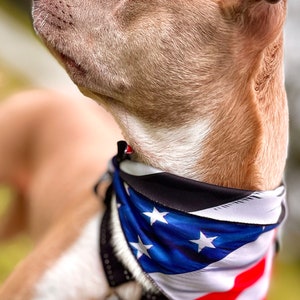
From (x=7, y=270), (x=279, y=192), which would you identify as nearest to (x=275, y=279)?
(x=7, y=270)

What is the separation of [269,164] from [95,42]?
0.75m

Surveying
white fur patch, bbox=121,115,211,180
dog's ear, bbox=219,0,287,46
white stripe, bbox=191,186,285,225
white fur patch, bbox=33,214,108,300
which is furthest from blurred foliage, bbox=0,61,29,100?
dog's ear, bbox=219,0,287,46

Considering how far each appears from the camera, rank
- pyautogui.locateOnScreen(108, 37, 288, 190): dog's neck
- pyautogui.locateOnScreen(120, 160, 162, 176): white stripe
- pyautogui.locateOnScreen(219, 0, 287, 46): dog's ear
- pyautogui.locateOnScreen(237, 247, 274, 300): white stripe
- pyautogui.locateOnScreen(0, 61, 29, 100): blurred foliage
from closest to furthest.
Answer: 1. pyautogui.locateOnScreen(219, 0, 287, 46): dog's ear
2. pyautogui.locateOnScreen(108, 37, 288, 190): dog's neck
3. pyautogui.locateOnScreen(120, 160, 162, 176): white stripe
4. pyautogui.locateOnScreen(237, 247, 274, 300): white stripe
5. pyautogui.locateOnScreen(0, 61, 29, 100): blurred foliage

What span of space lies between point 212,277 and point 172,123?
1.91ft

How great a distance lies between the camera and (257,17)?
8.41 feet

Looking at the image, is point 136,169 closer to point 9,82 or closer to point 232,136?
point 232,136

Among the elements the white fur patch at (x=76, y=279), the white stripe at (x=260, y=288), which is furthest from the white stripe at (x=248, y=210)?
the white fur patch at (x=76, y=279)

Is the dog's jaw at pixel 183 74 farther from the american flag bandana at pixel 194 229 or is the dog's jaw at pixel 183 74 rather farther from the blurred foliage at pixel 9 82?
the blurred foliage at pixel 9 82

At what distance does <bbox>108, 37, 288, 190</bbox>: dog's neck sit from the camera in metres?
2.70

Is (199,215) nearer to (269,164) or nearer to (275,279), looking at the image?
(269,164)

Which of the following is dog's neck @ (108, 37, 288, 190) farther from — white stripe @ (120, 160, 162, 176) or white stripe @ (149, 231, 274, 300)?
white stripe @ (149, 231, 274, 300)

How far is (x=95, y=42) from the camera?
2.62 metres

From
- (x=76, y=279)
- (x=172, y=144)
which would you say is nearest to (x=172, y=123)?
(x=172, y=144)

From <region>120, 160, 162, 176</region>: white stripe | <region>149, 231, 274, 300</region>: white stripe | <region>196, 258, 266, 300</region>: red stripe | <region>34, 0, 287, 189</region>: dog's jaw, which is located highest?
<region>34, 0, 287, 189</region>: dog's jaw
